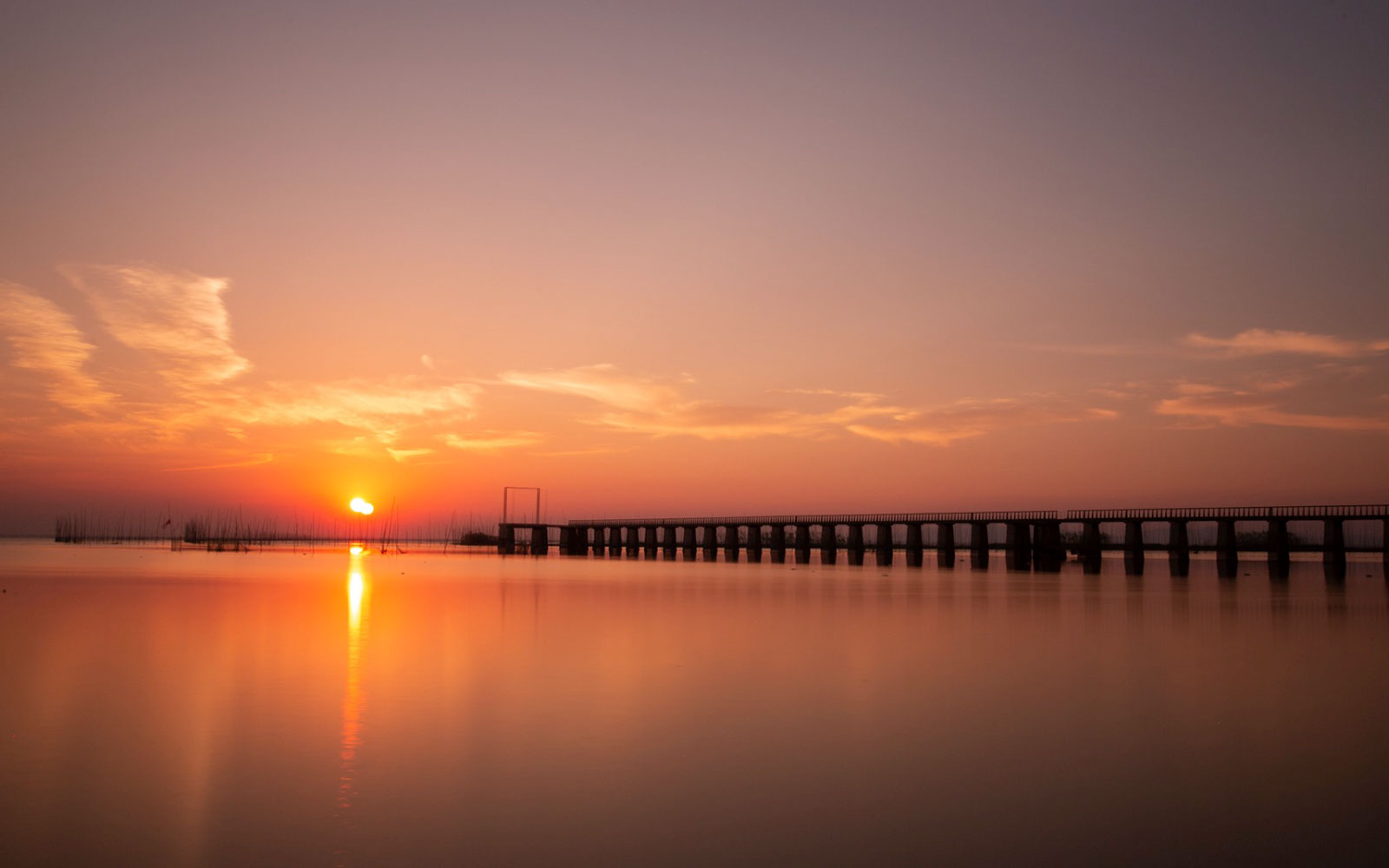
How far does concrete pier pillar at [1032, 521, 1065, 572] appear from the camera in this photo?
78438 mm

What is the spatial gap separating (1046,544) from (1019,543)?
7.71 ft

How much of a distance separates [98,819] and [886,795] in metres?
6.66

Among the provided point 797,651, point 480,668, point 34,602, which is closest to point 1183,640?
point 797,651

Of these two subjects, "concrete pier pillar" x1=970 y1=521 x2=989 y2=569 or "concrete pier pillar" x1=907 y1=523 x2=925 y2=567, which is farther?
"concrete pier pillar" x1=907 y1=523 x2=925 y2=567

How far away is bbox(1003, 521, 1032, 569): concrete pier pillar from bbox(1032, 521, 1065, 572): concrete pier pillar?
2.42 ft

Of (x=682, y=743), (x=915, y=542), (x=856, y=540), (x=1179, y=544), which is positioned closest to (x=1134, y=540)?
(x=1179, y=544)

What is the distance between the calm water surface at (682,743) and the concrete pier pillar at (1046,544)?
51168 millimetres

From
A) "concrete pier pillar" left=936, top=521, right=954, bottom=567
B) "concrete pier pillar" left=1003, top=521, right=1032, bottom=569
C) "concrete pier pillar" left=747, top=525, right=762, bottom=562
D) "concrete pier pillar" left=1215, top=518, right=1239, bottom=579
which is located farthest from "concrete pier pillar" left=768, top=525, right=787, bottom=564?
"concrete pier pillar" left=1215, top=518, right=1239, bottom=579

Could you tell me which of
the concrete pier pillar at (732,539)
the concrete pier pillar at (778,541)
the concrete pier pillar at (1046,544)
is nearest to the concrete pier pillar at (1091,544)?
the concrete pier pillar at (1046,544)

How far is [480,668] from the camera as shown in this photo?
1892 centimetres

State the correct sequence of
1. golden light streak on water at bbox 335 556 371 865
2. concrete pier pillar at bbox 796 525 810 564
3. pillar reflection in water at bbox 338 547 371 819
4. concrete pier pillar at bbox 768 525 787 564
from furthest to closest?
concrete pier pillar at bbox 768 525 787 564 < concrete pier pillar at bbox 796 525 810 564 < pillar reflection in water at bbox 338 547 371 819 < golden light streak on water at bbox 335 556 371 865

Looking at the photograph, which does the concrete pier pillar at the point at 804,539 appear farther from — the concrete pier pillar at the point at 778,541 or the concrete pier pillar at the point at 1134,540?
the concrete pier pillar at the point at 1134,540

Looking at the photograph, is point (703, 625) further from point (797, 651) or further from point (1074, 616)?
point (1074, 616)

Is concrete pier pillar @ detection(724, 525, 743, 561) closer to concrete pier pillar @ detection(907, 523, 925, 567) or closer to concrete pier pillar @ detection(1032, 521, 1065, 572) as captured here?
concrete pier pillar @ detection(907, 523, 925, 567)
